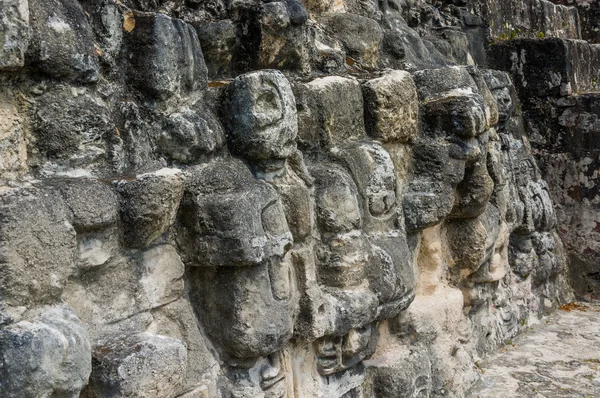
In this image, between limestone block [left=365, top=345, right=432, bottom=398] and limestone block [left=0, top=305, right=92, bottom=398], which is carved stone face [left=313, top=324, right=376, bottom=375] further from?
limestone block [left=0, top=305, right=92, bottom=398]

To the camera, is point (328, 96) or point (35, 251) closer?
point (35, 251)

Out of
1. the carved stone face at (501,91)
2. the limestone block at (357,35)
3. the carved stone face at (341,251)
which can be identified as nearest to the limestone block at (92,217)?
the carved stone face at (341,251)

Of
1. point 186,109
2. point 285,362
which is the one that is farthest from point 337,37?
point 285,362

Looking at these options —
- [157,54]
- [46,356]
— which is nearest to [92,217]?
[46,356]

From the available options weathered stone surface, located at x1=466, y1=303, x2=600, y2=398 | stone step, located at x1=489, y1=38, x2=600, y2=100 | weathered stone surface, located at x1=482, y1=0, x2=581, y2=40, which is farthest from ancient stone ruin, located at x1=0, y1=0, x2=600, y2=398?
weathered stone surface, located at x1=482, y1=0, x2=581, y2=40

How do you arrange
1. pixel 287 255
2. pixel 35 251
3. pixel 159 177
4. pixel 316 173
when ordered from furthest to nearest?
1. pixel 316 173
2. pixel 287 255
3. pixel 159 177
4. pixel 35 251

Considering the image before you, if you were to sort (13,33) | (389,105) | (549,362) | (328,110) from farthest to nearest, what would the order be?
1. (549,362)
2. (389,105)
3. (328,110)
4. (13,33)

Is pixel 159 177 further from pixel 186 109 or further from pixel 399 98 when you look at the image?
pixel 399 98

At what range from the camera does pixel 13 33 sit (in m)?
2.30

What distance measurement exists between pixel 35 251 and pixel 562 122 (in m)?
5.03

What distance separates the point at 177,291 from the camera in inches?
117

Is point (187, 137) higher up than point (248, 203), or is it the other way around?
point (187, 137)

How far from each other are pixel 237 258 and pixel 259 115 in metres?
0.57

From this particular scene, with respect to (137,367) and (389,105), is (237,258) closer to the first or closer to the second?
(137,367)
